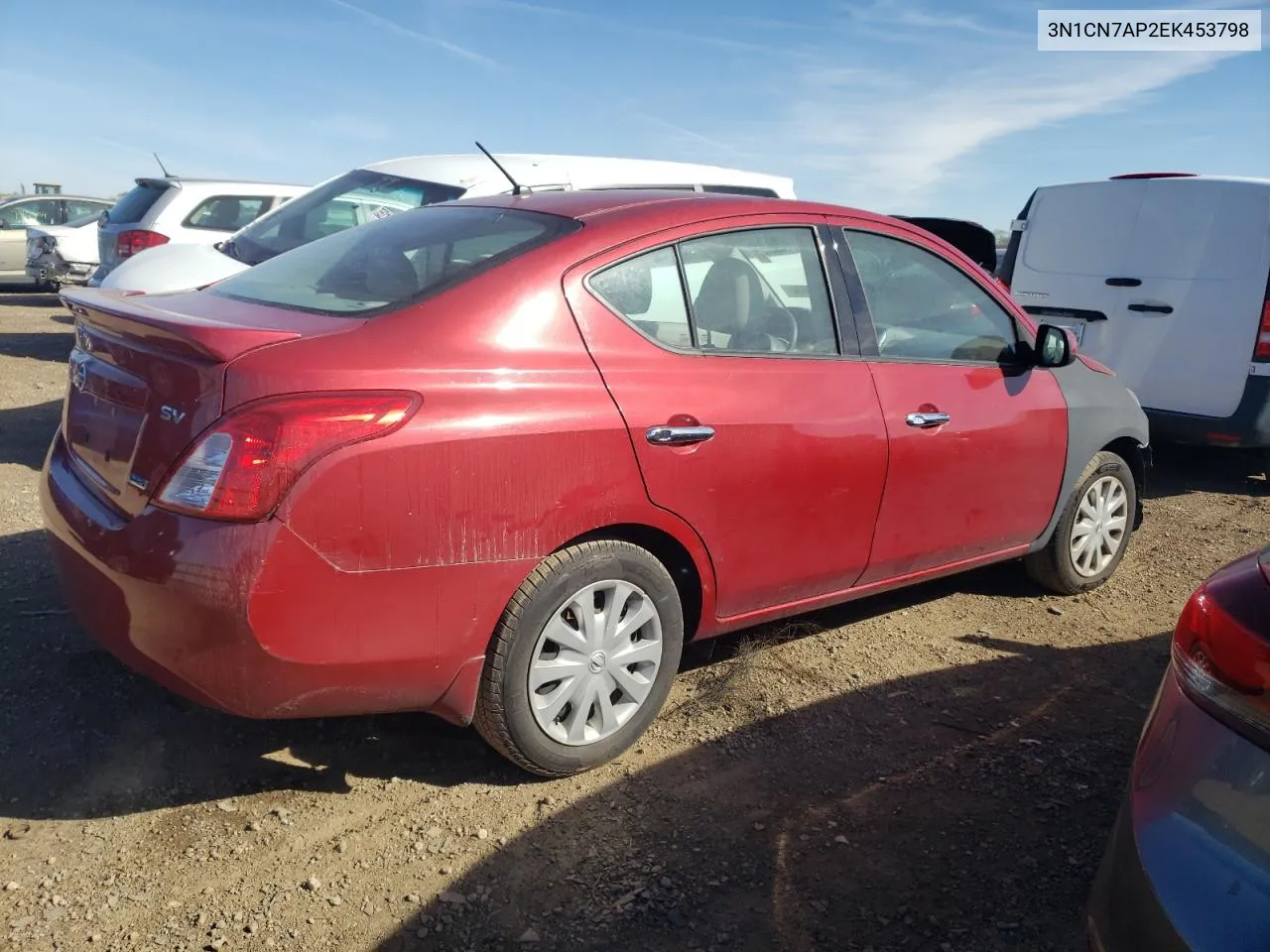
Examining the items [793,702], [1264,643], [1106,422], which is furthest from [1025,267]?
[1264,643]

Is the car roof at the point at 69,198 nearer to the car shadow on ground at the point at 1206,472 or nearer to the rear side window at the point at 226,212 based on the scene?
the rear side window at the point at 226,212

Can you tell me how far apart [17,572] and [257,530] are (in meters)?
2.43

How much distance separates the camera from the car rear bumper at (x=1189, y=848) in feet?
5.36

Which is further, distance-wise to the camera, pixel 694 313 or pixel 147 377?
pixel 694 313

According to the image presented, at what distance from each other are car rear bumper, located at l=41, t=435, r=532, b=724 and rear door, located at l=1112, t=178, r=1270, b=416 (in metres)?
5.42

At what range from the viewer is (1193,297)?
21.1 feet

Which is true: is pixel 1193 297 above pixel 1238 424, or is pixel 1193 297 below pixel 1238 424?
above

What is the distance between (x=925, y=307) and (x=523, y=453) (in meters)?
1.99

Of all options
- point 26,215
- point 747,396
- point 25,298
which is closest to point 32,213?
point 26,215

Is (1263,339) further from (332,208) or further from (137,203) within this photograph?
(137,203)

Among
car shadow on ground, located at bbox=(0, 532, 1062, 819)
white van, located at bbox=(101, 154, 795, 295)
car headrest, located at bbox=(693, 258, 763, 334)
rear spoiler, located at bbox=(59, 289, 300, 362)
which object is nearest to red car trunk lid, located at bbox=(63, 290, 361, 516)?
rear spoiler, located at bbox=(59, 289, 300, 362)

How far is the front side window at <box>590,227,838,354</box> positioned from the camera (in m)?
3.05

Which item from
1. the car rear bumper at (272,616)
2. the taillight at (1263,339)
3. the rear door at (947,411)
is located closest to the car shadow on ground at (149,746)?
the car rear bumper at (272,616)

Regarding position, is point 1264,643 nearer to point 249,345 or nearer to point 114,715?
point 249,345
